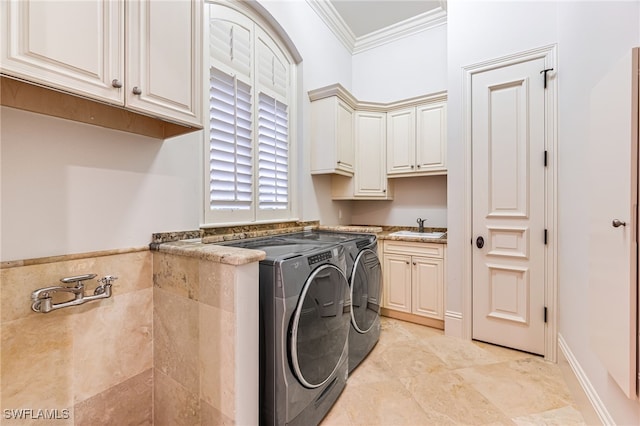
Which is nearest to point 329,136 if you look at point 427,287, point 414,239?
point 414,239

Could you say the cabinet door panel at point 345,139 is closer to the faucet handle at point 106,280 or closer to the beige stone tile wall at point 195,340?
the beige stone tile wall at point 195,340

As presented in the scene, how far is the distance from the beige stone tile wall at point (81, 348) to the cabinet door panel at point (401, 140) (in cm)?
264

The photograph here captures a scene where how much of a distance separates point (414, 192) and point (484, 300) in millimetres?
1453

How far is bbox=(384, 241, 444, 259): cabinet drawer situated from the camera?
2.61 meters

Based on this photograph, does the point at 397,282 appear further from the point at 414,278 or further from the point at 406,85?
the point at 406,85

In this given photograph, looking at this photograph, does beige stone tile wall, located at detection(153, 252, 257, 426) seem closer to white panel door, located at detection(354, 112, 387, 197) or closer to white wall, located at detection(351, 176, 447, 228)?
white panel door, located at detection(354, 112, 387, 197)

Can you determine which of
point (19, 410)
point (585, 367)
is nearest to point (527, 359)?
point (585, 367)

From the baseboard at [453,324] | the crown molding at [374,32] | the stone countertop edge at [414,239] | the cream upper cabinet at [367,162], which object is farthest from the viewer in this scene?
the cream upper cabinet at [367,162]

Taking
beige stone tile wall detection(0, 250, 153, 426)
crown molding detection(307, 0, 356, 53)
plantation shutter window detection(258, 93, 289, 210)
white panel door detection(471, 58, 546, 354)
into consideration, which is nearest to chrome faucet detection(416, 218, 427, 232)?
white panel door detection(471, 58, 546, 354)

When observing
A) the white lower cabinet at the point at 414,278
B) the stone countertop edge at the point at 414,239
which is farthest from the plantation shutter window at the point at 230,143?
the white lower cabinet at the point at 414,278

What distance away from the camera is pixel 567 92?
1870 mm

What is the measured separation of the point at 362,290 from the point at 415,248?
98 centimetres

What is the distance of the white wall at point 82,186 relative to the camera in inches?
41.5

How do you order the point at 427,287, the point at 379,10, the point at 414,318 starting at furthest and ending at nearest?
1. the point at 379,10
2. the point at 414,318
3. the point at 427,287
